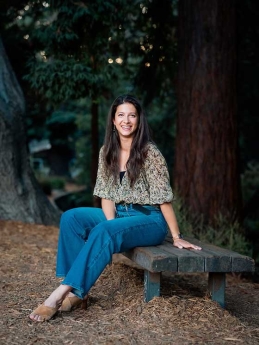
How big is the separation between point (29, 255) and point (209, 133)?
3231 millimetres

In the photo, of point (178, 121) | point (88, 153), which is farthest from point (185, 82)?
point (88, 153)

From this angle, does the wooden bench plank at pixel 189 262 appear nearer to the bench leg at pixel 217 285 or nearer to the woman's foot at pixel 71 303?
the bench leg at pixel 217 285

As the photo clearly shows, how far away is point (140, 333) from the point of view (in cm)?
402

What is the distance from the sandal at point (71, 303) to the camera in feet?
14.7

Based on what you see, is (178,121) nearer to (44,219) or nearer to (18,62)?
(44,219)

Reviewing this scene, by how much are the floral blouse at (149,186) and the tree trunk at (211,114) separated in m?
3.82

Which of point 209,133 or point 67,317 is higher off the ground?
point 209,133

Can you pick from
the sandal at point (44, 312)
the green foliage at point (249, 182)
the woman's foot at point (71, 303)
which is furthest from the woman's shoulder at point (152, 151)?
the green foliage at point (249, 182)

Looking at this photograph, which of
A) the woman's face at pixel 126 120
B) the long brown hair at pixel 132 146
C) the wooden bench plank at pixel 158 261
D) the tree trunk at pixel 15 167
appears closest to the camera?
the wooden bench plank at pixel 158 261

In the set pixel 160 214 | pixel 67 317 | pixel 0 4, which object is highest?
pixel 0 4

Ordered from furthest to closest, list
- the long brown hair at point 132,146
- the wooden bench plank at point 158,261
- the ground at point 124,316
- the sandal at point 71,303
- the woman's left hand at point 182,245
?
the long brown hair at point 132,146, the woman's left hand at point 182,245, the sandal at point 71,303, the wooden bench plank at point 158,261, the ground at point 124,316

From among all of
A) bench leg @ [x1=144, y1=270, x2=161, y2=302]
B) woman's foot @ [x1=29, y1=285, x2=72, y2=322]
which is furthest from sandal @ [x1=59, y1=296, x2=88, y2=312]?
bench leg @ [x1=144, y1=270, x2=161, y2=302]

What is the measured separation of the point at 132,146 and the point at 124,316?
1344mm

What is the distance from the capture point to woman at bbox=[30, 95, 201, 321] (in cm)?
429
